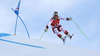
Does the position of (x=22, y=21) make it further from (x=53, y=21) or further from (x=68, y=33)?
(x=68, y=33)

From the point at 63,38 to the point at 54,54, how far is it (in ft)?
5.91

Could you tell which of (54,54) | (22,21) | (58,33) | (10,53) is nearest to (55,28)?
(58,33)

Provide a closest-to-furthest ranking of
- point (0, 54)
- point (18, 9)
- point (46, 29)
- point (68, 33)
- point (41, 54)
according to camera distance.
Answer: point (0, 54)
point (41, 54)
point (46, 29)
point (68, 33)
point (18, 9)

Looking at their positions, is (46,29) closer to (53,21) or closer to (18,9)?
(53,21)

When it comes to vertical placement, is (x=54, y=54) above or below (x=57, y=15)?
below

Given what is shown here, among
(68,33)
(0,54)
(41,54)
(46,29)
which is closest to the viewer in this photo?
(0,54)

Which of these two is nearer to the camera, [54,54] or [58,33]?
[54,54]

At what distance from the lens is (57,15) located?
582 cm

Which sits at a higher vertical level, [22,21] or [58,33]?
[22,21]

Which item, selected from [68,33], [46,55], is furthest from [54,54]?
[68,33]

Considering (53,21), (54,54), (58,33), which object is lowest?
(54,54)

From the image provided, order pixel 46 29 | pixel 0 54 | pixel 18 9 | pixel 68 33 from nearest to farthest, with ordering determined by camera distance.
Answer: pixel 0 54 → pixel 46 29 → pixel 68 33 → pixel 18 9

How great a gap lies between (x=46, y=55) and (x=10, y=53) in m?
0.78

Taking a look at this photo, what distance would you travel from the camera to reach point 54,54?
3.97 m
